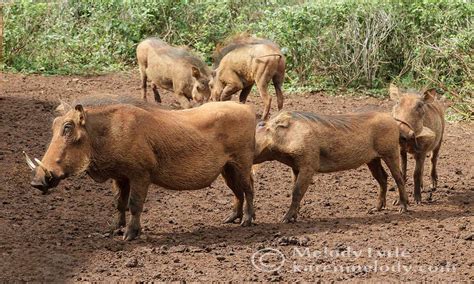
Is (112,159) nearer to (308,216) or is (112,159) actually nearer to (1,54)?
(308,216)

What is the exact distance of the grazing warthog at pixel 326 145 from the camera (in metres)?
8.00

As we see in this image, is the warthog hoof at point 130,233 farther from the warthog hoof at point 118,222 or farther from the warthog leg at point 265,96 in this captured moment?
the warthog leg at point 265,96

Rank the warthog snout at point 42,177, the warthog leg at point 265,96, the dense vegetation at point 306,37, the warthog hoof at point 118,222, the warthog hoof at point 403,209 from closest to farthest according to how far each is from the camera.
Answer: the warthog snout at point 42,177
the warthog hoof at point 118,222
the warthog hoof at point 403,209
the warthog leg at point 265,96
the dense vegetation at point 306,37

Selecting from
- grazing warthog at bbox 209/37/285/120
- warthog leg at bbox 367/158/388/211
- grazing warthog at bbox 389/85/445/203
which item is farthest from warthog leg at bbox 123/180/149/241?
grazing warthog at bbox 209/37/285/120

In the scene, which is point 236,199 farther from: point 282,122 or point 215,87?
point 215,87

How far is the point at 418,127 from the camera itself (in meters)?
A: 8.82

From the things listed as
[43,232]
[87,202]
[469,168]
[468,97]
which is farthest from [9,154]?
[468,97]

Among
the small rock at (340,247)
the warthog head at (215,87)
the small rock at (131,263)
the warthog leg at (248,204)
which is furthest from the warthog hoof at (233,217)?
the warthog head at (215,87)

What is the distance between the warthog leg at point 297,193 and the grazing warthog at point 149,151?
Result: 30 centimetres

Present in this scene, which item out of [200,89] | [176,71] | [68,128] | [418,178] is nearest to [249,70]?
[200,89]

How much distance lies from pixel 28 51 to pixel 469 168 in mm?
7067

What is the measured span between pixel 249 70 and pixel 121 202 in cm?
486

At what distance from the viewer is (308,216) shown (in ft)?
26.9

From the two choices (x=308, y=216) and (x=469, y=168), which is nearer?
(x=308, y=216)
